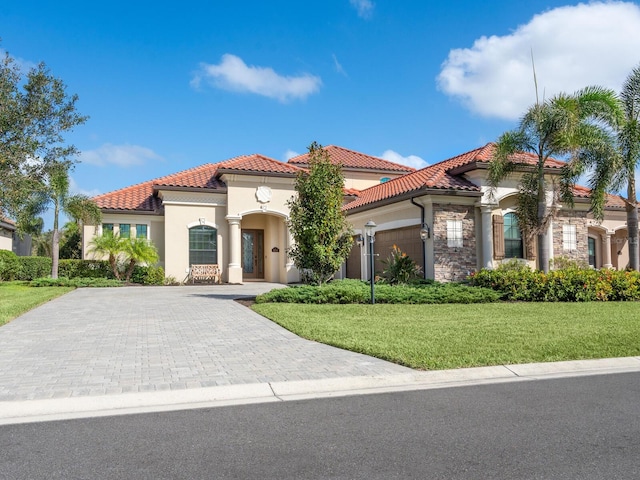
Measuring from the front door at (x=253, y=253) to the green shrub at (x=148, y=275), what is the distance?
479 cm

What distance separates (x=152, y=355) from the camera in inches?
308

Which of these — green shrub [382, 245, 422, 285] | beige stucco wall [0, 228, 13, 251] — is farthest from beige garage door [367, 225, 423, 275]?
beige stucco wall [0, 228, 13, 251]

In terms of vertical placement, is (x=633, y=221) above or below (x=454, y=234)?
above

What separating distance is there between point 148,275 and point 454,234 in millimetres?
13532

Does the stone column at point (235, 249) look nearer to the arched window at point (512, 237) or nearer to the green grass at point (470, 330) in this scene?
Answer: the green grass at point (470, 330)

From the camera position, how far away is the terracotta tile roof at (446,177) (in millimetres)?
18078

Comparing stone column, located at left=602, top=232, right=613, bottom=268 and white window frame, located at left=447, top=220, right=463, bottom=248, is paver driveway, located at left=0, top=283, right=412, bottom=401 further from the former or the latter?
stone column, located at left=602, top=232, right=613, bottom=268

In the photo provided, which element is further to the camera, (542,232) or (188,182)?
(188,182)

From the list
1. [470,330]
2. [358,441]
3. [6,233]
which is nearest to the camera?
[358,441]

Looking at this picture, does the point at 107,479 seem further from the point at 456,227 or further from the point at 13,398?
the point at 456,227

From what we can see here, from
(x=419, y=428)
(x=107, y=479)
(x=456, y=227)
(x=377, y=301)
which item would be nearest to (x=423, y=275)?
(x=456, y=227)

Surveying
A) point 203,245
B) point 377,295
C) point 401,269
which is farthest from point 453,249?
point 203,245

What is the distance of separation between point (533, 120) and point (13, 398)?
15679mm

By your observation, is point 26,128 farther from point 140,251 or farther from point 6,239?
point 6,239
